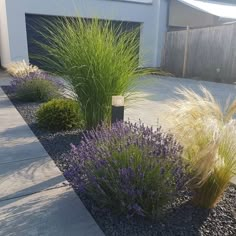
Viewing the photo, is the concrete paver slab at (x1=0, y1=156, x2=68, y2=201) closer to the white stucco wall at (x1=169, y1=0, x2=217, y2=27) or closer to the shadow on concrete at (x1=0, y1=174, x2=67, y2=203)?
the shadow on concrete at (x1=0, y1=174, x2=67, y2=203)

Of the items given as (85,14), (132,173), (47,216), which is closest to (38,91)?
(47,216)

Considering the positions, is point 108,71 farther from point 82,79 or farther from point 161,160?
point 161,160

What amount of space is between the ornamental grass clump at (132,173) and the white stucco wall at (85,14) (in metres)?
7.29

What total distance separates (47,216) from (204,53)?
1089 centimetres

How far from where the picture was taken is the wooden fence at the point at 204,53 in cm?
1021

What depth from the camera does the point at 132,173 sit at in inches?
68.2

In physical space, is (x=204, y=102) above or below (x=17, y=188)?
above

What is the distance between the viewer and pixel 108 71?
3047 millimetres

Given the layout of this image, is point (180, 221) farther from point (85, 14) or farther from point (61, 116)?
point (85, 14)

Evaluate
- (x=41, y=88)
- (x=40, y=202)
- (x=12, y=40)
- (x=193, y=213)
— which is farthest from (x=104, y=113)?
(x=12, y=40)

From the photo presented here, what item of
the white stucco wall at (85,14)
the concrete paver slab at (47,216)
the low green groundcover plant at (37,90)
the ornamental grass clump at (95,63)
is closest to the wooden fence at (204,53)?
the white stucco wall at (85,14)

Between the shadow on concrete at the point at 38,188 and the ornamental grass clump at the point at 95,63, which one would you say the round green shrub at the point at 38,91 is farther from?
the shadow on concrete at the point at 38,188

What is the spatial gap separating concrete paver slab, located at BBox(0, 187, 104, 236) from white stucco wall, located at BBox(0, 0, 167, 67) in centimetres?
741

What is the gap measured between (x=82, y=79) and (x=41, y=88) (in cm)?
285
